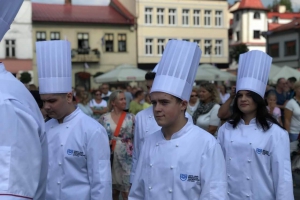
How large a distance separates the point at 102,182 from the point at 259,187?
1.42 m

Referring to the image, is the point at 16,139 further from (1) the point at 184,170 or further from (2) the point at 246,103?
(2) the point at 246,103

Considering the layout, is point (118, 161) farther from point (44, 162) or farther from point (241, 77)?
point (44, 162)

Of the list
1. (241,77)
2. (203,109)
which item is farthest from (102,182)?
(203,109)

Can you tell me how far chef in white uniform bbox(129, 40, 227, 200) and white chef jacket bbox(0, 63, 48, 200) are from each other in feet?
5.70

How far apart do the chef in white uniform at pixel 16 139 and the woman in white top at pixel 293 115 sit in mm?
7575

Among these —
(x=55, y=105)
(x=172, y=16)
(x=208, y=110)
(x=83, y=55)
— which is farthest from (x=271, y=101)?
(x=172, y=16)

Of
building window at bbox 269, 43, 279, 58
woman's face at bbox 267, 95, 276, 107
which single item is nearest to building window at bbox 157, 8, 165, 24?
building window at bbox 269, 43, 279, 58

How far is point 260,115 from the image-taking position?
509 cm

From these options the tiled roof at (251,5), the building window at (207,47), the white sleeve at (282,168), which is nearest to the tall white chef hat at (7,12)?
the white sleeve at (282,168)

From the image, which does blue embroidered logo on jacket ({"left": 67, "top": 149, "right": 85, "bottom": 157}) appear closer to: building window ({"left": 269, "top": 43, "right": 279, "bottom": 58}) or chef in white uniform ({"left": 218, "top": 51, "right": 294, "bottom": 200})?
chef in white uniform ({"left": 218, "top": 51, "right": 294, "bottom": 200})

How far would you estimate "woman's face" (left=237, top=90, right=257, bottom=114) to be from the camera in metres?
5.13

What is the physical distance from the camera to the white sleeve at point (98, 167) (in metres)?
4.32

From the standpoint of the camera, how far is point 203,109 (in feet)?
26.3

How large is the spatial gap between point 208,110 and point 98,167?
3.81 m
